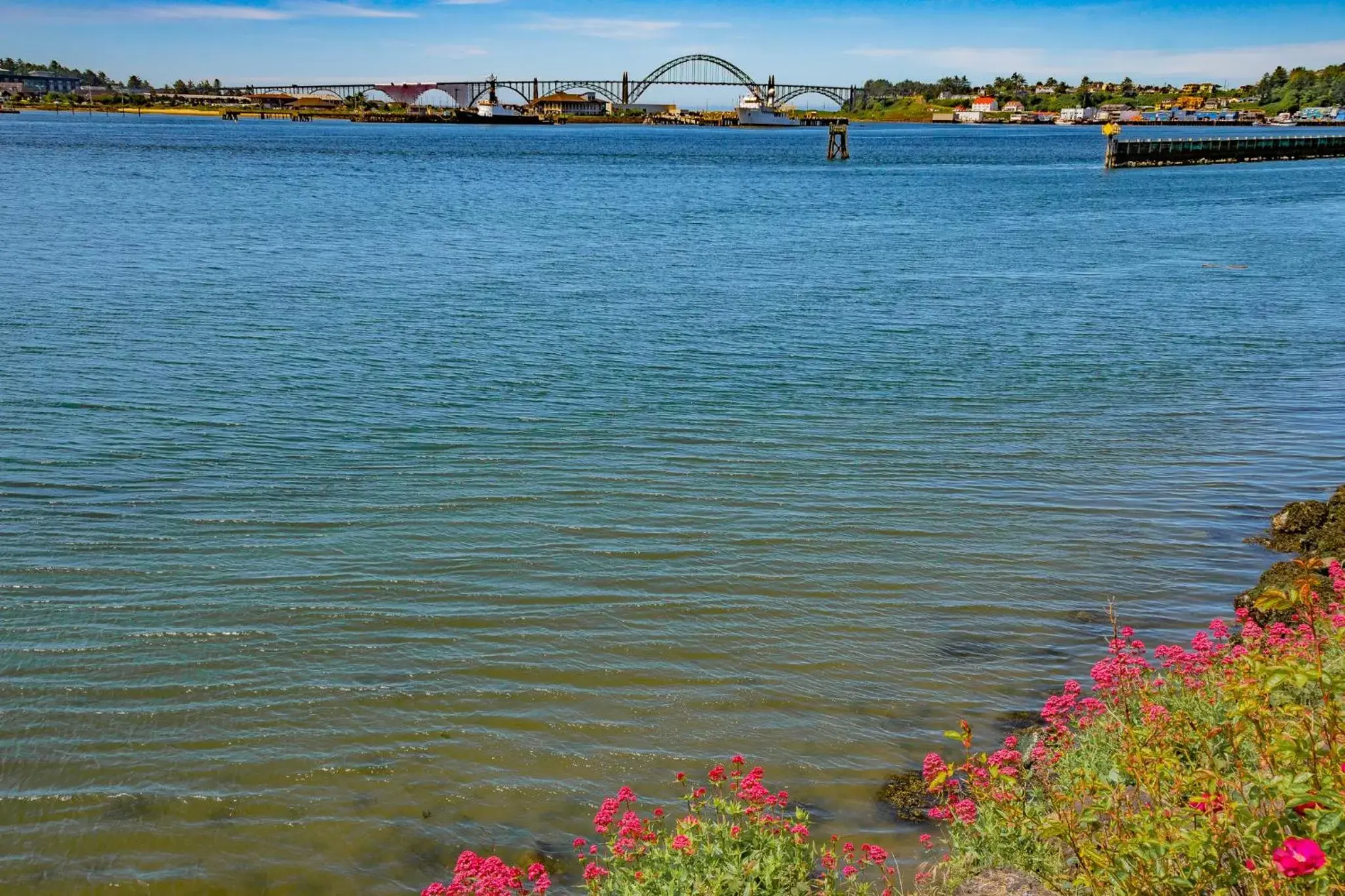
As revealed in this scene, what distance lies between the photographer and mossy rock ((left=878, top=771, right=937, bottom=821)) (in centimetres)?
732

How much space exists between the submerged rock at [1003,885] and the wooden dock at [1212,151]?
10686 cm

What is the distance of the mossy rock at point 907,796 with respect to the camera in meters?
7.32

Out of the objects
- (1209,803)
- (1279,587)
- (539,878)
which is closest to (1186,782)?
(1209,803)

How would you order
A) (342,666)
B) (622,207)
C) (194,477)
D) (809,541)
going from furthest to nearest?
(622,207) < (194,477) < (809,541) < (342,666)

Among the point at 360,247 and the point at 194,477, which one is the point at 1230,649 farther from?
the point at 360,247

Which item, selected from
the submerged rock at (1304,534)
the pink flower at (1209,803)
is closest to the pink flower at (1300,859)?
the pink flower at (1209,803)

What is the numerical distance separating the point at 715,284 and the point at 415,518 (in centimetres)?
2062

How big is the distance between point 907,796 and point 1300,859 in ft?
14.9

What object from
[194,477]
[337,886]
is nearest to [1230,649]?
[337,886]

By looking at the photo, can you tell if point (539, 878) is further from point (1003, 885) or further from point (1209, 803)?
point (1209, 803)

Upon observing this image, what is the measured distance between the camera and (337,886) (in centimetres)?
672

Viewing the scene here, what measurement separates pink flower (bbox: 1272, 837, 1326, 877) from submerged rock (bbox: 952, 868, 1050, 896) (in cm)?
225

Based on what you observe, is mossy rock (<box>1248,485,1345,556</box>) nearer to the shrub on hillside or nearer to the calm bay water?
the calm bay water

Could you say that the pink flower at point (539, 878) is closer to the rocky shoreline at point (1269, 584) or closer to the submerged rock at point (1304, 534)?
the rocky shoreline at point (1269, 584)
